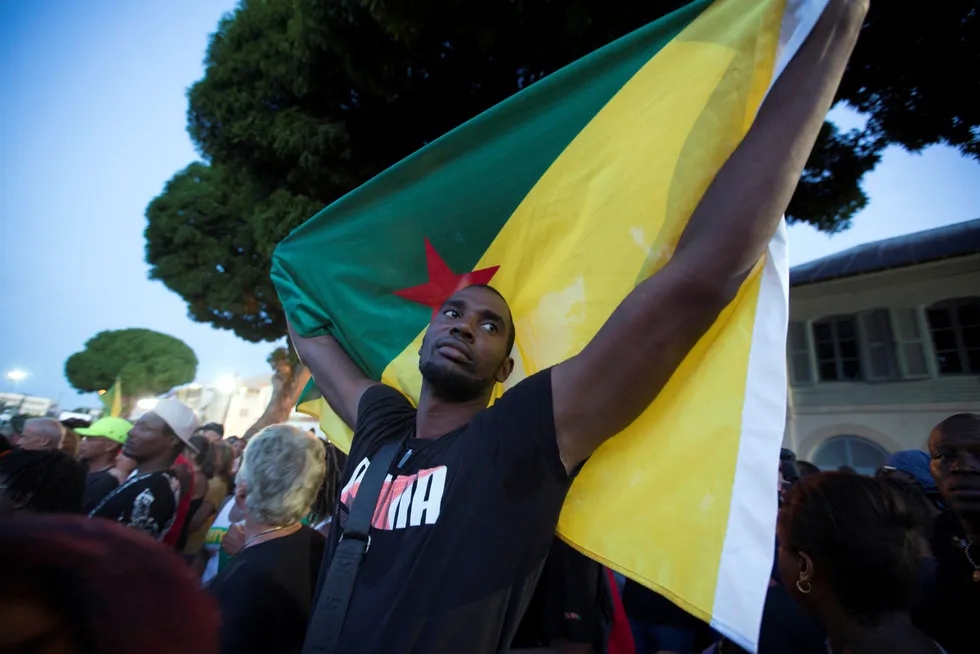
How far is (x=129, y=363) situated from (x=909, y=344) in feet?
158

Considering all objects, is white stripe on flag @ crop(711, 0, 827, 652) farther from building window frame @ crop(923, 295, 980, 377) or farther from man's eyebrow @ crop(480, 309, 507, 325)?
building window frame @ crop(923, 295, 980, 377)

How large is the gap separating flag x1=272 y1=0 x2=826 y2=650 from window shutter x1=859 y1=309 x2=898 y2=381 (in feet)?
48.7

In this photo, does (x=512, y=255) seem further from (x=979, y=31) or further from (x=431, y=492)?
(x=979, y=31)

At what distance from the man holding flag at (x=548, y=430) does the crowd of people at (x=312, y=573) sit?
16.8 inches

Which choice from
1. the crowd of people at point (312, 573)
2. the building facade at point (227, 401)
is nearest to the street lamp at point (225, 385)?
the building facade at point (227, 401)

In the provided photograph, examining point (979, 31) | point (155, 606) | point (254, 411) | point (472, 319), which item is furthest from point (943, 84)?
point (254, 411)

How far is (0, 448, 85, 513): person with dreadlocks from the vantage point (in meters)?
2.57

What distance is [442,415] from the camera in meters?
1.91

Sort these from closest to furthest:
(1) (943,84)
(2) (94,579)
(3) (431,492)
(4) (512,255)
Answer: (2) (94,579)
(3) (431,492)
(4) (512,255)
(1) (943,84)

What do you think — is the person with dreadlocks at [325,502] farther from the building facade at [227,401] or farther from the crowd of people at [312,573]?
the building facade at [227,401]

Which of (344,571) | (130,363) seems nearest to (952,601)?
(344,571)

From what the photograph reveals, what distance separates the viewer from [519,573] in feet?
4.49

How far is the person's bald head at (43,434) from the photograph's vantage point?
445 cm

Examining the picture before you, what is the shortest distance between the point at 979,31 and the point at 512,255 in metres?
6.40
